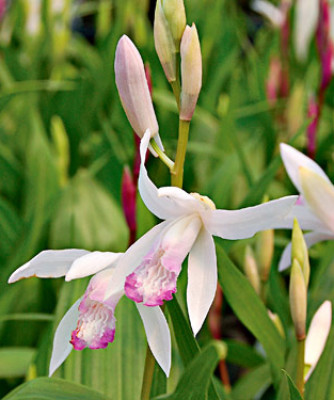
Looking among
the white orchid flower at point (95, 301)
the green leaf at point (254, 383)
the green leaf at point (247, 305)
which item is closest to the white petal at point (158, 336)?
the white orchid flower at point (95, 301)

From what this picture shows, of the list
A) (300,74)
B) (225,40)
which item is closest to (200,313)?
(300,74)

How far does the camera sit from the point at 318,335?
1.85ft

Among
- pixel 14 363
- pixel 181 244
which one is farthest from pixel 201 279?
pixel 14 363

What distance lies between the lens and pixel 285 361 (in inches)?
25.4

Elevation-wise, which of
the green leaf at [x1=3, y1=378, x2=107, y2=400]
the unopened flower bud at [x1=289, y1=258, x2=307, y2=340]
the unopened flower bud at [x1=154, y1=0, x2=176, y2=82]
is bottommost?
the green leaf at [x1=3, y1=378, x2=107, y2=400]

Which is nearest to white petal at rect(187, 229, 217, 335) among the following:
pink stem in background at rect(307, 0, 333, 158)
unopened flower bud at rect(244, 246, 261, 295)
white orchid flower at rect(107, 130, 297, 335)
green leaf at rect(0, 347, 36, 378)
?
white orchid flower at rect(107, 130, 297, 335)

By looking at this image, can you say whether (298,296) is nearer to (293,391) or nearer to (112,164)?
(293,391)

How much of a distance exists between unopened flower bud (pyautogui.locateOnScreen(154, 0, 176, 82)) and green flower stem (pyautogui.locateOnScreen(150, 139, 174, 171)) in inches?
2.2

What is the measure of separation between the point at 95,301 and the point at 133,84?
18cm

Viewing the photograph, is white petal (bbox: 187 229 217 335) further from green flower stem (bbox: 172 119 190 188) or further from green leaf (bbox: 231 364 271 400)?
green leaf (bbox: 231 364 271 400)

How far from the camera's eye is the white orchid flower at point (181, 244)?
44 cm

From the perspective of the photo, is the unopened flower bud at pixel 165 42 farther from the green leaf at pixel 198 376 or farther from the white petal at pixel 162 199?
the green leaf at pixel 198 376

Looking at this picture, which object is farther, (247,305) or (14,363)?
(14,363)

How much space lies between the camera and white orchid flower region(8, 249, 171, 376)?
0.46 metres
